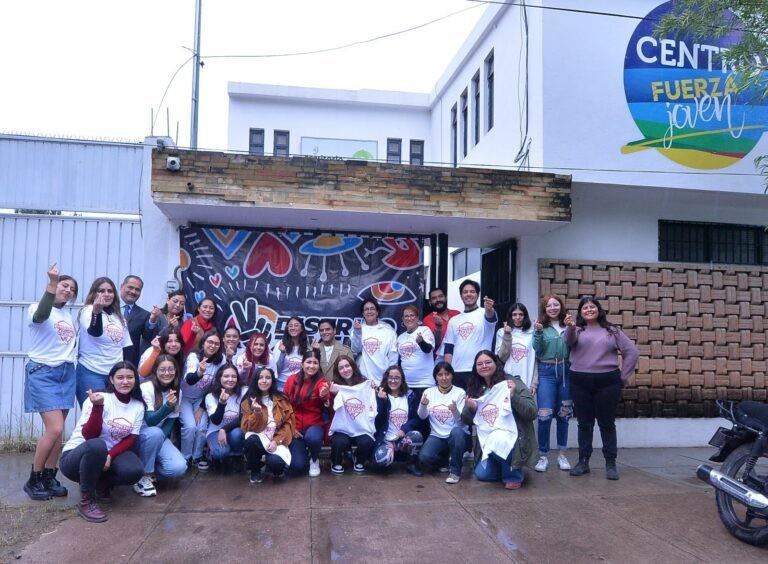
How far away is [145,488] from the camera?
5094 millimetres

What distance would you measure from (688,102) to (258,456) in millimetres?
6846

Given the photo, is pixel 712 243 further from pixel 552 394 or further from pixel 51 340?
pixel 51 340

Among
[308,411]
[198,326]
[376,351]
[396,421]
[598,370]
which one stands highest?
[198,326]

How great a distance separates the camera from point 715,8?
6.16 meters

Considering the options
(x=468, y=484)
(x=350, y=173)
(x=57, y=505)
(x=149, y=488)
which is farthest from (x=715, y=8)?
(x=57, y=505)

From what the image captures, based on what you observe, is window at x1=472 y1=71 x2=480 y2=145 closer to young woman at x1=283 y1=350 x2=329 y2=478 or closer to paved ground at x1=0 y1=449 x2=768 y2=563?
young woman at x1=283 y1=350 x2=329 y2=478

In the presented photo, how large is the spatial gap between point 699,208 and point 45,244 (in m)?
8.37

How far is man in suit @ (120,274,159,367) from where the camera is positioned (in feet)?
19.0

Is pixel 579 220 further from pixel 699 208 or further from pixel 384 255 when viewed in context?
pixel 384 255

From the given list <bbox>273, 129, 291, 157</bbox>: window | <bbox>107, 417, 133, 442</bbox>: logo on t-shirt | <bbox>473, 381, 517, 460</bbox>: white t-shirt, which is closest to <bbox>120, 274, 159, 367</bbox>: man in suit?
<bbox>107, 417, 133, 442</bbox>: logo on t-shirt

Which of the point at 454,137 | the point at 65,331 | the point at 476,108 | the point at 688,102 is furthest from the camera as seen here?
the point at 454,137

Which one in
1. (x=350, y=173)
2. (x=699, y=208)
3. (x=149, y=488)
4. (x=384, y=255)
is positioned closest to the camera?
(x=149, y=488)

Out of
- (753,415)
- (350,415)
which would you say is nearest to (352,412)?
(350,415)

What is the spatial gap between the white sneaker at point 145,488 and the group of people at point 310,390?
0.01 meters
